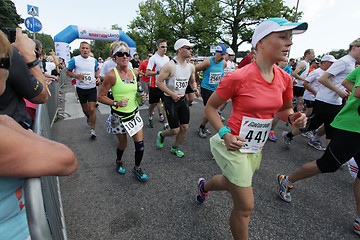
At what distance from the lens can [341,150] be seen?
7.02 feet

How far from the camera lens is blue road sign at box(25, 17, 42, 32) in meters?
7.32

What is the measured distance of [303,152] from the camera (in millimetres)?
4250

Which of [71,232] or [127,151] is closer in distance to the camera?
[71,232]

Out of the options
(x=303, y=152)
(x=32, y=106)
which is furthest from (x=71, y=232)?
(x=303, y=152)

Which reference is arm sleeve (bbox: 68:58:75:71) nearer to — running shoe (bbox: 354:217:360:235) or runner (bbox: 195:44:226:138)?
runner (bbox: 195:44:226:138)

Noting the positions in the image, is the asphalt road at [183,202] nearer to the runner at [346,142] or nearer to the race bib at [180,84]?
the runner at [346,142]

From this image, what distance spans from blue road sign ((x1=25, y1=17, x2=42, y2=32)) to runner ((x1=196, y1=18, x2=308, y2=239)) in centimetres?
890

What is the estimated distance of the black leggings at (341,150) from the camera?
82.7 inches

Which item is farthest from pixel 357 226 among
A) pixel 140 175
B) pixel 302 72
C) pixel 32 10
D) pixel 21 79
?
pixel 32 10

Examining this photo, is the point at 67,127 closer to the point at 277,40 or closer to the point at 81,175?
the point at 81,175

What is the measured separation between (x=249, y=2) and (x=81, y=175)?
24441 mm

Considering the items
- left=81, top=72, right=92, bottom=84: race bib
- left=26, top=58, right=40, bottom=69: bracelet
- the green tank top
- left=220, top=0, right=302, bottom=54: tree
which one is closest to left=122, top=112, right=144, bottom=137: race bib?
the green tank top

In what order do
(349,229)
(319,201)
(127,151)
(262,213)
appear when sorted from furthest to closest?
(127,151)
(319,201)
(262,213)
(349,229)

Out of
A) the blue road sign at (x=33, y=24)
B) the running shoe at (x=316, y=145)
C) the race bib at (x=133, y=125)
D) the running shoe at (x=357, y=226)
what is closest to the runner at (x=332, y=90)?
the running shoe at (x=316, y=145)
